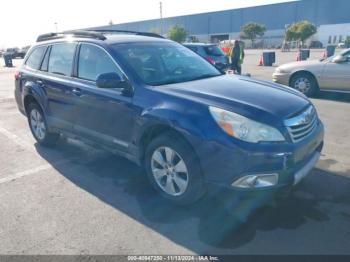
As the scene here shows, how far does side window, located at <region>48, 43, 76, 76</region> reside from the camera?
461 centimetres

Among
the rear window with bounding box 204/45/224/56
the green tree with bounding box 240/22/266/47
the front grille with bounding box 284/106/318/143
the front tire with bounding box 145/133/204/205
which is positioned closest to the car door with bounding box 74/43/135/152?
the front tire with bounding box 145/133/204/205

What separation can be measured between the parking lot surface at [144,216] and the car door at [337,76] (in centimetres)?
439

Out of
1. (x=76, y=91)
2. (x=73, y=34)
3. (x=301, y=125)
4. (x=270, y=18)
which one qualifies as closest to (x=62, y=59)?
(x=73, y=34)

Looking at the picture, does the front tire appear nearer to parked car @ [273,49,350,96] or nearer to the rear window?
parked car @ [273,49,350,96]

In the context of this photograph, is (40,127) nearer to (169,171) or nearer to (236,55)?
(169,171)

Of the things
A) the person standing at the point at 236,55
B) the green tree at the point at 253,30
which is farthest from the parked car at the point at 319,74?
the green tree at the point at 253,30

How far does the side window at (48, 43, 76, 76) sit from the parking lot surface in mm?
1403

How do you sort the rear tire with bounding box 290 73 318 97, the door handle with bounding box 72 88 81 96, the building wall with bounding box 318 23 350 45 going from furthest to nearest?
the building wall with bounding box 318 23 350 45 < the rear tire with bounding box 290 73 318 97 < the door handle with bounding box 72 88 81 96

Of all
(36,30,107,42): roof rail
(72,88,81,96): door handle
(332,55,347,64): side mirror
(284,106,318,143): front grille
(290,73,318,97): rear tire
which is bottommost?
(290,73,318,97): rear tire

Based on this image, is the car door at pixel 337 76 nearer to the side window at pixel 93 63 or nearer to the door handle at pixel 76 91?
the side window at pixel 93 63

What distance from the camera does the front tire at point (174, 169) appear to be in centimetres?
321

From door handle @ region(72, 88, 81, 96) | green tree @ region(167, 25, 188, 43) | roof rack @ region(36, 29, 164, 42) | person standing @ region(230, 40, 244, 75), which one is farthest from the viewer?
green tree @ region(167, 25, 188, 43)

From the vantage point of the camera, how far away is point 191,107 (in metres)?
3.17

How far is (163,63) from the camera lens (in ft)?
13.7
